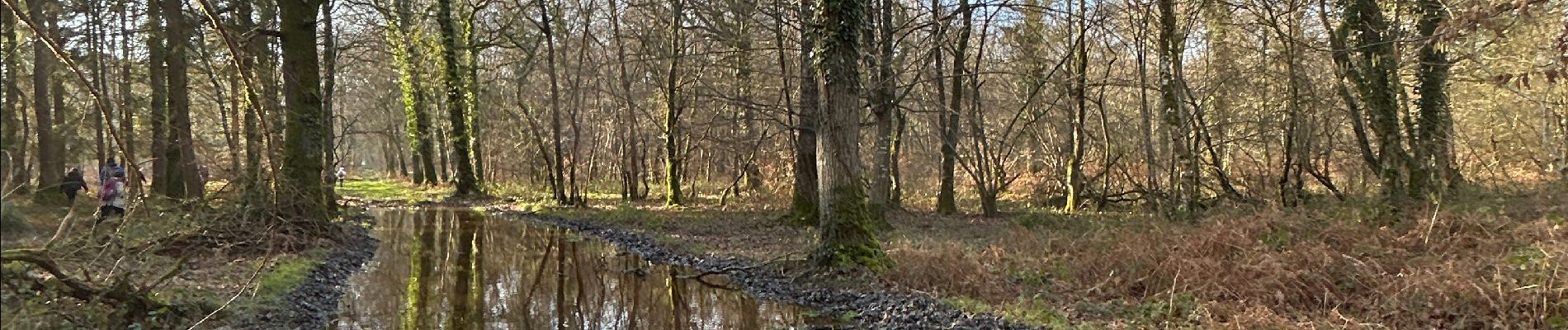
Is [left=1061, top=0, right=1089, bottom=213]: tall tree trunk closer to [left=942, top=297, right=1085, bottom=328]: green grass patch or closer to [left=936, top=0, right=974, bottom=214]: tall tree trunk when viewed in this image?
[left=936, top=0, right=974, bottom=214]: tall tree trunk

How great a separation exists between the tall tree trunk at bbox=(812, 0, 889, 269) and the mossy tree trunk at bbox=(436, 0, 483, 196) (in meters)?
19.0

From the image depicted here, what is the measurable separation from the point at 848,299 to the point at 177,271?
238 inches

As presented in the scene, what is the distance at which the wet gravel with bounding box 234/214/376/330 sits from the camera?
7.85 metres

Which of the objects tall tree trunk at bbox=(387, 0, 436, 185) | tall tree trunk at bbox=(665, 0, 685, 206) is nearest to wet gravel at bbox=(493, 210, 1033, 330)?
tall tree trunk at bbox=(665, 0, 685, 206)

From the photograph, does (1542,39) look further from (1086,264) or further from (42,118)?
(42,118)

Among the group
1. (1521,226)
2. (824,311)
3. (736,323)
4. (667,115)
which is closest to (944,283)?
(824,311)

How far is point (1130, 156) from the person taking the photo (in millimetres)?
20641

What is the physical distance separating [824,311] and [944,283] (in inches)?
54.8

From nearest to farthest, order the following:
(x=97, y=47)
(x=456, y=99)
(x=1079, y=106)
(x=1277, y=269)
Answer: (x=1277, y=269) → (x=1079, y=106) → (x=97, y=47) → (x=456, y=99)

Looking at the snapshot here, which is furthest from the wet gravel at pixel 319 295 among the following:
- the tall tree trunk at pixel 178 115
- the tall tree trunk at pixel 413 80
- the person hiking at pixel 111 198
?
the tall tree trunk at pixel 413 80

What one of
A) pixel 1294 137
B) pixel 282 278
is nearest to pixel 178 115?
pixel 282 278

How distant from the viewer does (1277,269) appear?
8.33 m

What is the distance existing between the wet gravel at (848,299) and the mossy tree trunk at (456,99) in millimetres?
15547

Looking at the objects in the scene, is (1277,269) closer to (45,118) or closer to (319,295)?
(319,295)
